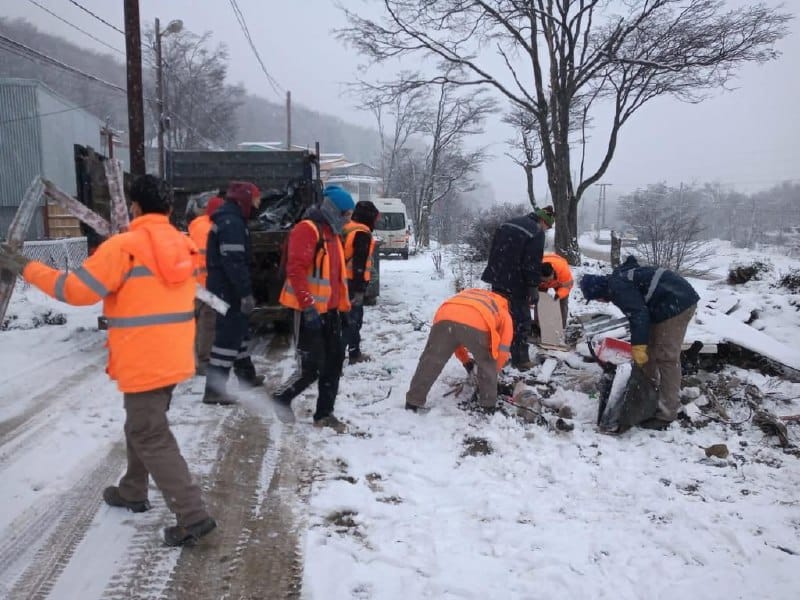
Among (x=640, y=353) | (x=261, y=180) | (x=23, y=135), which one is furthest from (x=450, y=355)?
(x=23, y=135)

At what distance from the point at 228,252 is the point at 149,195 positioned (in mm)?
1794

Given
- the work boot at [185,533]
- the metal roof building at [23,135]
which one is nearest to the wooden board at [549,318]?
the work boot at [185,533]

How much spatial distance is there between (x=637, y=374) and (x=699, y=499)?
52.5 inches

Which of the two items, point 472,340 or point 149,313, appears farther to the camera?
point 472,340

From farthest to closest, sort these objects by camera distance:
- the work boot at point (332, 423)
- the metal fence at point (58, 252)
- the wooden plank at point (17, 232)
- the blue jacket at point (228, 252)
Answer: the metal fence at point (58, 252) < the blue jacket at point (228, 252) < the work boot at point (332, 423) < the wooden plank at point (17, 232)

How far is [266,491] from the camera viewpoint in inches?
138

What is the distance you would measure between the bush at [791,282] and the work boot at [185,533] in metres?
10.6

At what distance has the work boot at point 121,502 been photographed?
312cm

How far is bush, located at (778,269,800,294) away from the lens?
33.0 ft

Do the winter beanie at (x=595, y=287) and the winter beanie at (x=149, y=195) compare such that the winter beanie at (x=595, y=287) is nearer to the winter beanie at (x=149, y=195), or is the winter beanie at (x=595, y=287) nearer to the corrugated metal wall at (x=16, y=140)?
the winter beanie at (x=149, y=195)

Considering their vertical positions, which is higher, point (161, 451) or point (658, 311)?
point (658, 311)

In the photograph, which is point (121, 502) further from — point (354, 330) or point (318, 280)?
point (354, 330)

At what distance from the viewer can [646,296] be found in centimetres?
482

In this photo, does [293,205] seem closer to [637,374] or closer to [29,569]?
[637,374]
